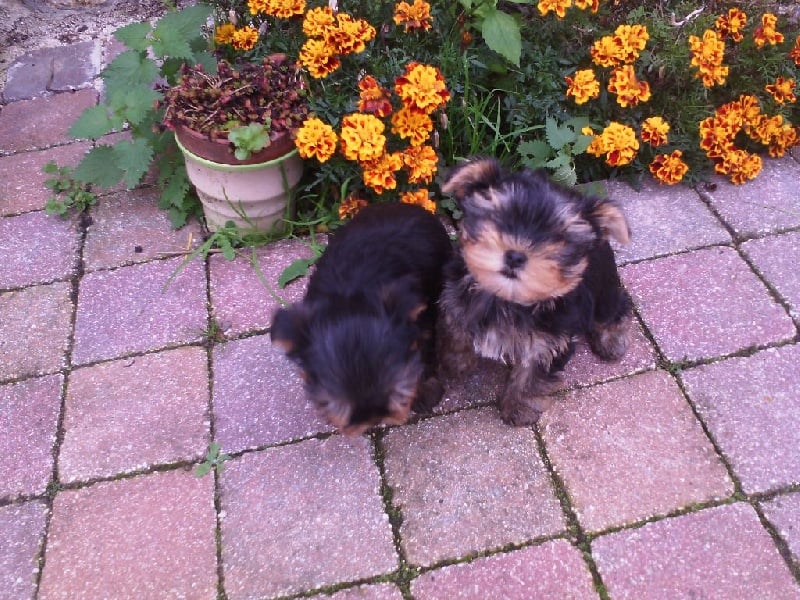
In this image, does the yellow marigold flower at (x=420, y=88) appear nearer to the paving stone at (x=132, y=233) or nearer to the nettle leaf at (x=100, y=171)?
the paving stone at (x=132, y=233)

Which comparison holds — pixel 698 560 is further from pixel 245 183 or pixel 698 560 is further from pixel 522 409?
pixel 245 183

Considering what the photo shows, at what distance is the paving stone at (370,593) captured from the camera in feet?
9.56

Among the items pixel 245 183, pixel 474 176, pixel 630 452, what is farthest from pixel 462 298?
pixel 245 183

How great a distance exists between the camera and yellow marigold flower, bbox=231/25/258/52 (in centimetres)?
459

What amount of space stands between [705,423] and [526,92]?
250 cm

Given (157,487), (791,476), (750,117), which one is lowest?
(791,476)

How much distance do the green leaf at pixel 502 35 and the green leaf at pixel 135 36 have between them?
2121 mm

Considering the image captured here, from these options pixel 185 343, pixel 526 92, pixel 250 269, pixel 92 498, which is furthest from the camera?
pixel 526 92

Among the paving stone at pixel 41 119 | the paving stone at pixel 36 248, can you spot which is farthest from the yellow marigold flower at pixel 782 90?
the paving stone at pixel 41 119

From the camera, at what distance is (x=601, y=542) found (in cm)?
302

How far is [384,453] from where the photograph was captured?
3.38 metres

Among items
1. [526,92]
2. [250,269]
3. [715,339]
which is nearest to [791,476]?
[715,339]

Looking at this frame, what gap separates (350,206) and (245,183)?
26.3 inches

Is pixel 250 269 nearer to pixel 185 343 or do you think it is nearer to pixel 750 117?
pixel 185 343
